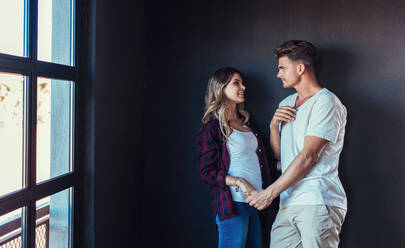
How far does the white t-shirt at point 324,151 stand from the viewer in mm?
1858

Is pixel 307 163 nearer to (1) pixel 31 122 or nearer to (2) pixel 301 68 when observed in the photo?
(2) pixel 301 68

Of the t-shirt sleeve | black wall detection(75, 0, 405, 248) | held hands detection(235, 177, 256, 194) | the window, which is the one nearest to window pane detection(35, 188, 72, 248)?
the window

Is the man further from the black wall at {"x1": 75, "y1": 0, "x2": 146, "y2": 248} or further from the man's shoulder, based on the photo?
the black wall at {"x1": 75, "y1": 0, "x2": 146, "y2": 248}

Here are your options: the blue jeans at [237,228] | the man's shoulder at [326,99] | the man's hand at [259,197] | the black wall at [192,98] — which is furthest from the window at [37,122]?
the man's shoulder at [326,99]

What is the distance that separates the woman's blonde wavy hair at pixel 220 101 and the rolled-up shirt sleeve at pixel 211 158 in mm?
72

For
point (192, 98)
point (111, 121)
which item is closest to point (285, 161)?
point (192, 98)

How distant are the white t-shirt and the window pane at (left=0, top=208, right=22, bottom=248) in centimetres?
143

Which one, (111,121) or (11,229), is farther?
(111,121)

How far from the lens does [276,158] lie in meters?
2.31

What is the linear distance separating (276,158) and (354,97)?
2.18 ft

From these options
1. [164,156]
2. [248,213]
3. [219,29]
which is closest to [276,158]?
[248,213]

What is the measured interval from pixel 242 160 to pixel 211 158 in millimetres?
196

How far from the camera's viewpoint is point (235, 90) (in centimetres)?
219

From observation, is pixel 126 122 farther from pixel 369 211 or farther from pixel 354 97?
pixel 369 211
